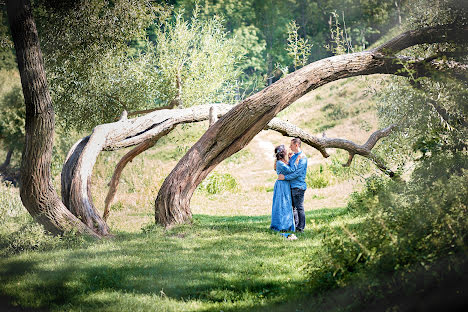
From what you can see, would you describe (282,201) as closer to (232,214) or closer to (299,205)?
(299,205)

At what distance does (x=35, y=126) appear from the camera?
7.76 meters

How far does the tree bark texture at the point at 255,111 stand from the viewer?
934cm

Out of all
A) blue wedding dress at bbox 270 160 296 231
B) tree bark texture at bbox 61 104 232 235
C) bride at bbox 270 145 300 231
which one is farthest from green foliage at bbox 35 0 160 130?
blue wedding dress at bbox 270 160 296 231

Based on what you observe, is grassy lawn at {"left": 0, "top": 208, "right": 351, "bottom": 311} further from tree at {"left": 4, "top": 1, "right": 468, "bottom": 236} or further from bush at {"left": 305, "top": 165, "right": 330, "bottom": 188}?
bush at {"left": 305, "top": 165, "right": 330, "bottom": 188}

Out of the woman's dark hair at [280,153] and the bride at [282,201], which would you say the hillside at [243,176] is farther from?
the woman's dark hair at [280,153]

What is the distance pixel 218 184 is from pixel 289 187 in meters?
9.22

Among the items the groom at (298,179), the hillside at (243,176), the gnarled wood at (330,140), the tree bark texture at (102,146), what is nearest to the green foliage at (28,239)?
the tree bark texture at (102,146)

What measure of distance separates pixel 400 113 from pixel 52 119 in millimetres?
7782

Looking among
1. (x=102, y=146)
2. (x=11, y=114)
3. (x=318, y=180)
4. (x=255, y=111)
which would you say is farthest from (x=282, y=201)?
(x=11, y=114)

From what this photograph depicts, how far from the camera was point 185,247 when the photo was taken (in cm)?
867

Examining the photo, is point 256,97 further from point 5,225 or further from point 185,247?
point 5,225

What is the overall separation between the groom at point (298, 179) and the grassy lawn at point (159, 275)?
100 centimetres

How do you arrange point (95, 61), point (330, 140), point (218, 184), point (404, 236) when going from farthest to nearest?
point (218, 184), point (95, 61), point (330, 140), point (404, 236)

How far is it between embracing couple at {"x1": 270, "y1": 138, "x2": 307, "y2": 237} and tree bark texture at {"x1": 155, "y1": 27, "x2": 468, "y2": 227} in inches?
33.4
